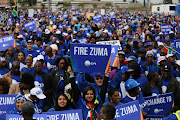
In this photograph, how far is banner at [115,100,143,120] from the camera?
4.67 meters

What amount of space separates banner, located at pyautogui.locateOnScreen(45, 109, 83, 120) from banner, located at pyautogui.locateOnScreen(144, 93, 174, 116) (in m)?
1.41

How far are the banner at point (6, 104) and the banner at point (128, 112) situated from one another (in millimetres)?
2013

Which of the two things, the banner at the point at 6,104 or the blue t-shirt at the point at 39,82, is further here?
the blue t-shirt at the point at 39,82

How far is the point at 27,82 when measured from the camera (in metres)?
5.95

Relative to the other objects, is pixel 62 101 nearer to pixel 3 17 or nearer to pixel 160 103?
pixel 160 103

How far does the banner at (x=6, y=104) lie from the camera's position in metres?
5.57

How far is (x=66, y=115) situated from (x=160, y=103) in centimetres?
184

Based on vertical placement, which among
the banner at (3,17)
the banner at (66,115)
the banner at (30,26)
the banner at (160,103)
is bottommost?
the banner at (160,103)

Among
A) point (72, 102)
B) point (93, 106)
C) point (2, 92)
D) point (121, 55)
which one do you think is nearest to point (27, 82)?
point (2, 92)

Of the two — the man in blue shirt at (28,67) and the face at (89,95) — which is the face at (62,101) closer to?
the face at (89,95)

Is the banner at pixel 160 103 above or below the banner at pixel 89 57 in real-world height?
below

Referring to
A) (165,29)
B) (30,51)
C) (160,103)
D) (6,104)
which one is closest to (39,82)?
(6,104)

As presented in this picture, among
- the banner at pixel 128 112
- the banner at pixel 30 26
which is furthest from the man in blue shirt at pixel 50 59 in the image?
the banner at pixel 30 26

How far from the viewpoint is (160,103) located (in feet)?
18.9
